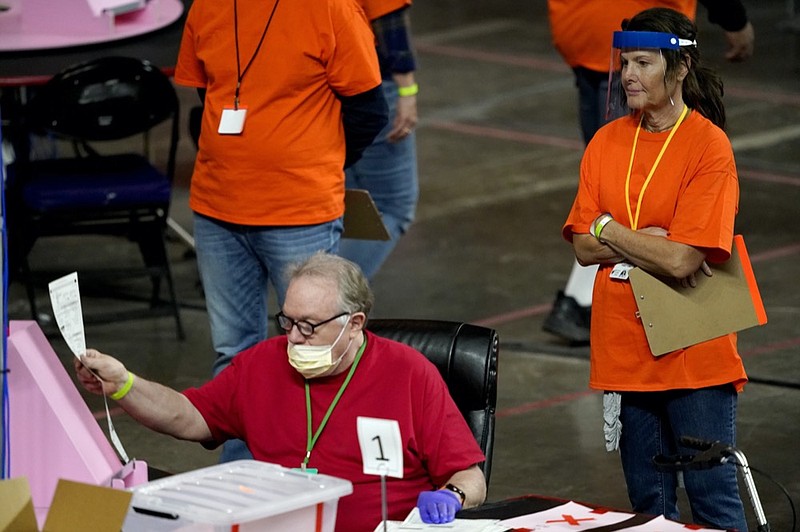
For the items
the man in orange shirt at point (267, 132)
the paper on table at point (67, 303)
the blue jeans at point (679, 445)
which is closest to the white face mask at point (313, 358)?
the paper on table at point (67, 303)

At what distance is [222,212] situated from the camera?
5008mm

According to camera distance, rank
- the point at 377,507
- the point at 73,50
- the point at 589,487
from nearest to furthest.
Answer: the point at 377,507
the point at 589,487
the point at 73,50

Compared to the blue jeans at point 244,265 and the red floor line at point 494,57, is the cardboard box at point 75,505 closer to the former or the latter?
the blue jeans at point 244,265

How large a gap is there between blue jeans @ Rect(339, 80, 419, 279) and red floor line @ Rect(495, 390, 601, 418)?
92 cm

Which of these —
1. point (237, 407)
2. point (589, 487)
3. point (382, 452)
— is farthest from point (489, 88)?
point (382, 452)

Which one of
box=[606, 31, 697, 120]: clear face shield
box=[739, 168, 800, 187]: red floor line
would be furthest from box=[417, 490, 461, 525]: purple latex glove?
box=[739, 168, 800, 187]: red floor line

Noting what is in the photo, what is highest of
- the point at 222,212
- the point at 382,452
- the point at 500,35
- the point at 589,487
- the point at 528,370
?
the point at 382,452

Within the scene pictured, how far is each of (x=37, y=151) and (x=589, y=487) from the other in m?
5.44

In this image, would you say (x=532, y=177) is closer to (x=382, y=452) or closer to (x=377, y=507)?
(x=377, y=507)

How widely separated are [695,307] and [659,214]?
0.86 feet

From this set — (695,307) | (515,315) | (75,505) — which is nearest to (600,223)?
(695,307)

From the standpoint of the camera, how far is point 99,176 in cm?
708

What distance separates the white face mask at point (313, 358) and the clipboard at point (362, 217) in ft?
5.54

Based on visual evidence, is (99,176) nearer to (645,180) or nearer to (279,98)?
(279,98)
